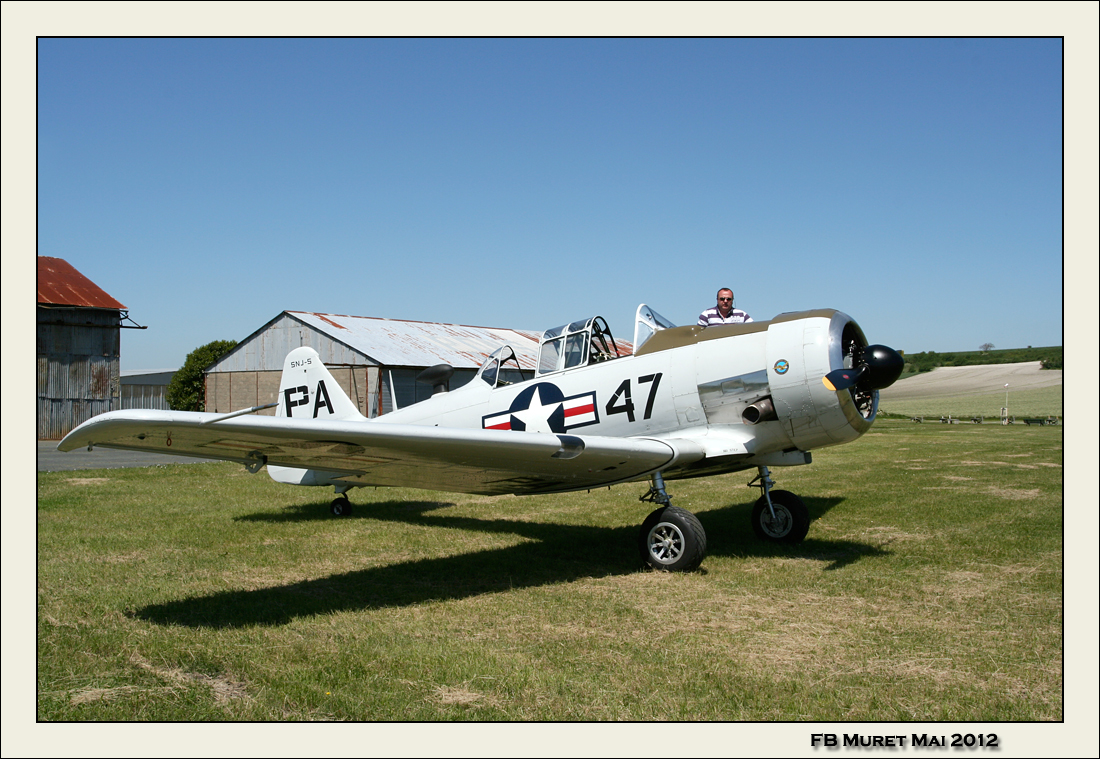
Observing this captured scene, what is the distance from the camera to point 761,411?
6.92 meters

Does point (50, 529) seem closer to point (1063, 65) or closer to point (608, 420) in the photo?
point (608, 420)

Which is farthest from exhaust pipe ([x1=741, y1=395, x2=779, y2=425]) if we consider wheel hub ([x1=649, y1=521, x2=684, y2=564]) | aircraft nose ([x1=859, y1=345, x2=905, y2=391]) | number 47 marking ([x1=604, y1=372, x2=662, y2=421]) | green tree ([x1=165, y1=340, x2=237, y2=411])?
green tree ([x1=165, y1=340, x2=237, y2=411])

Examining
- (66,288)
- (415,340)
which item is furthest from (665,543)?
(66,288)

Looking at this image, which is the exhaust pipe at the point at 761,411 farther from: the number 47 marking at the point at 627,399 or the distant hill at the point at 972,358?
the distant hill at the point at 972,358

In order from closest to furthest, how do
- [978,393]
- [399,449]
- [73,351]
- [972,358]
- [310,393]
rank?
[399,449], [310,393], [73,351], [978,393], [972,358]

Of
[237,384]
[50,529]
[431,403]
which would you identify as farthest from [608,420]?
[237,384]

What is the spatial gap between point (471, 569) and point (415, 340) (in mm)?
25698

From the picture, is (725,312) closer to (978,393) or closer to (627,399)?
(627,399)

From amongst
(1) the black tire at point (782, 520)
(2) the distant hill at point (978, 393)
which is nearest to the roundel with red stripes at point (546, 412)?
(1) the black tire at point (782, 520)

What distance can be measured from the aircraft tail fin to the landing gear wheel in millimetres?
1111

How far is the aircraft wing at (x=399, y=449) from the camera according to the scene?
464 cm

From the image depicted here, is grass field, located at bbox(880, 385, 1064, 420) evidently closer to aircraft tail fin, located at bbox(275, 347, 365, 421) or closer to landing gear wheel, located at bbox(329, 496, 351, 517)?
landing gear wheel, located at bbox(329, 496, 351, 517)

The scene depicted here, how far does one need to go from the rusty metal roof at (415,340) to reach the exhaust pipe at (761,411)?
19198 millimetres

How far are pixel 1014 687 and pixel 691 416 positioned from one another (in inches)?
147
